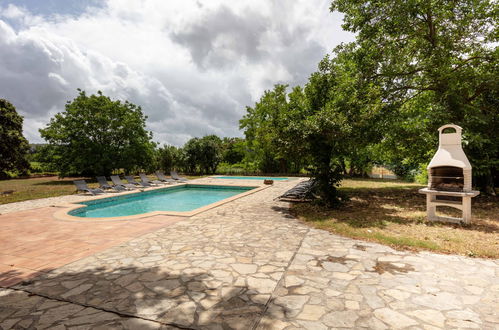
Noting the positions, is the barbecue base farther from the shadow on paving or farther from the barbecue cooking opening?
the shadow on paving

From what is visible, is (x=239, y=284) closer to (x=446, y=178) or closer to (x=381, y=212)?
(x=381, y=212)

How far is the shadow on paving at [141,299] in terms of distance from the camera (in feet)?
9.38

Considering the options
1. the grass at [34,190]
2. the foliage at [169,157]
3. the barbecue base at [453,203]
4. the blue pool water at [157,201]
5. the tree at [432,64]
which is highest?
the tree at [432,64]

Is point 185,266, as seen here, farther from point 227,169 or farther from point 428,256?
point 227,169

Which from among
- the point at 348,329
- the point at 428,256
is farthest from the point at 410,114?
the point at 348,329

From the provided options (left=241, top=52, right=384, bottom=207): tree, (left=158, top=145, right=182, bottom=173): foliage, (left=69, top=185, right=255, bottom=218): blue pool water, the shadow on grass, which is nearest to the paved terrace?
the shadow on grass

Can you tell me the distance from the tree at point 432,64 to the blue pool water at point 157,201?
1107cm

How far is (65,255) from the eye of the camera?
4.88 m

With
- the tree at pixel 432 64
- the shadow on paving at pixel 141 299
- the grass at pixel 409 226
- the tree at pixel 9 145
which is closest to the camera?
the shadow on paving at pixel 141 299

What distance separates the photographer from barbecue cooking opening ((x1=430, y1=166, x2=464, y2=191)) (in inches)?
283

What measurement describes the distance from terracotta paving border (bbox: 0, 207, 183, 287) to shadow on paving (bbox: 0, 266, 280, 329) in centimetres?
39

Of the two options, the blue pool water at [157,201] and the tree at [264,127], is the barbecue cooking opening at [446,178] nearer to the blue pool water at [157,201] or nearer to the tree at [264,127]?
the blue pool water at [157,201]

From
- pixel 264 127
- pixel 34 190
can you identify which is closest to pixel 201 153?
pixel 264 127

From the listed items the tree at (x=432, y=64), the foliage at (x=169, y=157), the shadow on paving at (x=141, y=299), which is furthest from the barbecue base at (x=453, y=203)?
the foliage at (x=169, y=157)
